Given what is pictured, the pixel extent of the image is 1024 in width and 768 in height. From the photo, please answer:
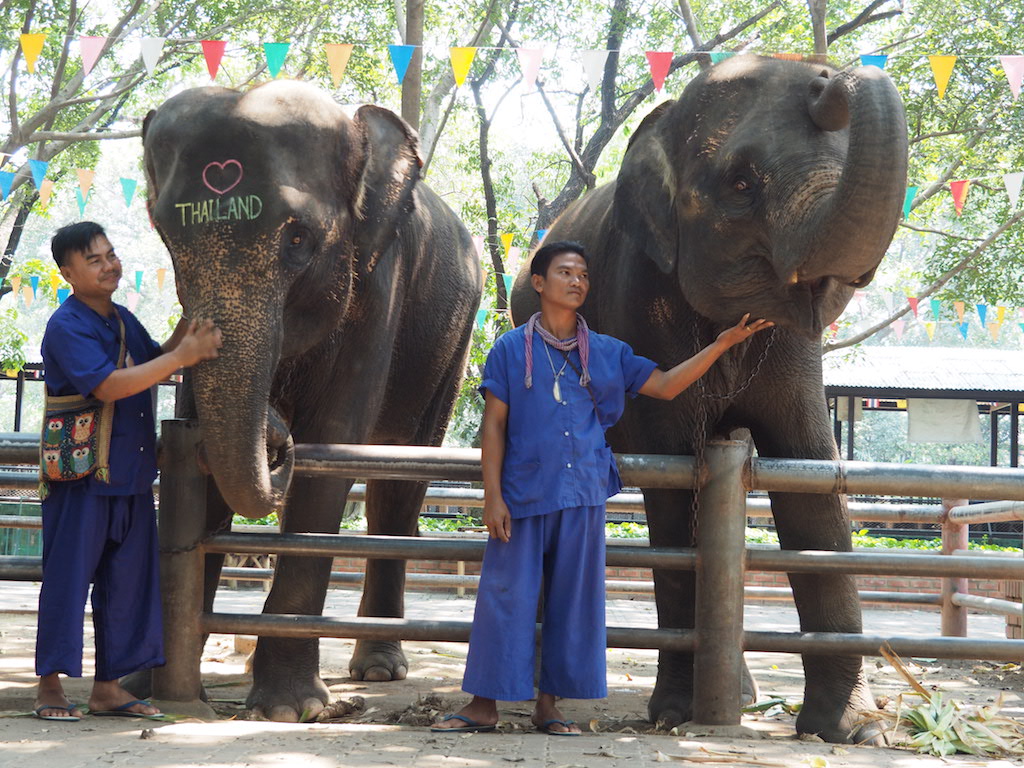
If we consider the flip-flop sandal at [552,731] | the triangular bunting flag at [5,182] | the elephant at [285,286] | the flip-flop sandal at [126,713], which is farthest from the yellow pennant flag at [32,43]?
the flip-flop sandal at [552,731]

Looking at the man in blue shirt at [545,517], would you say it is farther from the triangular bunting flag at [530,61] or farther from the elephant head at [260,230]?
the triangular bunting flag at [530,61]

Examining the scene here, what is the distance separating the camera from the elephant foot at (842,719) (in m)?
3.90

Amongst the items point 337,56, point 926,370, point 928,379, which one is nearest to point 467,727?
point 337,56

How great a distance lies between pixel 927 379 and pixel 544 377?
1728 cm

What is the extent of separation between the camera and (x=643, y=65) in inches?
680

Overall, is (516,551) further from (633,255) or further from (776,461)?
(633,255)

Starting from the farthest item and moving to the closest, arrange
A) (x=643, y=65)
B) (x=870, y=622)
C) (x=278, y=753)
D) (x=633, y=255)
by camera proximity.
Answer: (x=643, y=65), (x=870, y=622), (x=633, y=255), (x=278, y=753)

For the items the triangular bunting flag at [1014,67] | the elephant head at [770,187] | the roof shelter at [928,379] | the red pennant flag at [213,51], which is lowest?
the elephant head at [770,187]

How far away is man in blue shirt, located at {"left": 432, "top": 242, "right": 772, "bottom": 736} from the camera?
11.8ft

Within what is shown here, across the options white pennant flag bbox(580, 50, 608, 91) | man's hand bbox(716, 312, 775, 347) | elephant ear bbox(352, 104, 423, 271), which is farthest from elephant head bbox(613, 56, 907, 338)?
white pennant flag bbox(580, 50, 608, 91)

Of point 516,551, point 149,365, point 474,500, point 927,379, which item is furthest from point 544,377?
point 927,379

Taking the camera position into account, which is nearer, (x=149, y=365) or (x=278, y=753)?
(x=278, y=753)

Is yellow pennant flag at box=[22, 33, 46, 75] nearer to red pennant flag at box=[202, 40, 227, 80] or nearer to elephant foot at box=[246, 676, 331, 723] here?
red pennant flag at box=[202, 40, 227, 80]

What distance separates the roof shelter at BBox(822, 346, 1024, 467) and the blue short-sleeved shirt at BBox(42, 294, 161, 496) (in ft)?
49.4
